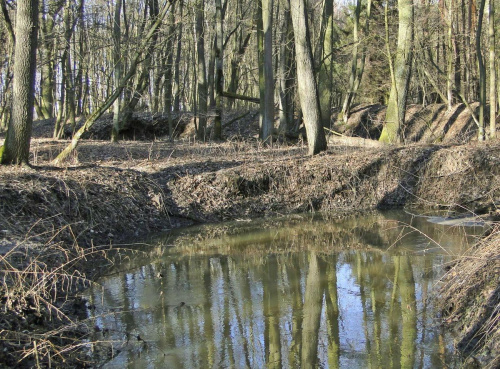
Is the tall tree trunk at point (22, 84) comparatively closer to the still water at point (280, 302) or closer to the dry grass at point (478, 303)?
the still water at point (280, 302)

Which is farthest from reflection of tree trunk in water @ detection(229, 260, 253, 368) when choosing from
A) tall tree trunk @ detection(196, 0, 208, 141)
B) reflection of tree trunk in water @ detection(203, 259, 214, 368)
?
tall tree trunk @ detection(196, 0, 208, 141)

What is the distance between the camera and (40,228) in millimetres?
9625

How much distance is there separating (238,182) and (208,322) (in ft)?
25.4

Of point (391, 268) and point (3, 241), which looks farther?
point (391, 268)

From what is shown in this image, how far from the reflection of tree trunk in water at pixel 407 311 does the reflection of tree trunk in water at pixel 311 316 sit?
36.5 inches

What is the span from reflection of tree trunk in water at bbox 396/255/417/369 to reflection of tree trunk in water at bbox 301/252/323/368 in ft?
3.04

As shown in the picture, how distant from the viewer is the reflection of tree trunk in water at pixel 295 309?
5.75 meters

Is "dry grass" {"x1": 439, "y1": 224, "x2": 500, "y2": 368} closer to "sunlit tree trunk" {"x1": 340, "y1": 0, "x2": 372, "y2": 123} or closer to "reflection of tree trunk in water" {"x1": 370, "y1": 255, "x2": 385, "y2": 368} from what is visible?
"reflection of tree trunk in water" {"x1": 370, "y1": 255, "x2": 385, "y2": 368}

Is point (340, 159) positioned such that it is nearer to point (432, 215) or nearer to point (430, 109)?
point (432, 215)

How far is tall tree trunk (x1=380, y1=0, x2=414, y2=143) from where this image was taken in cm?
1761

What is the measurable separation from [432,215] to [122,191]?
7455 millimetres

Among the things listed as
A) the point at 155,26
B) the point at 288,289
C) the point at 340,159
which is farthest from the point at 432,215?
the point at 155,26

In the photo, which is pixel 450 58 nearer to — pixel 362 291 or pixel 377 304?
pixel 362 291

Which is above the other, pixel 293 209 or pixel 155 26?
pixel 155 26
